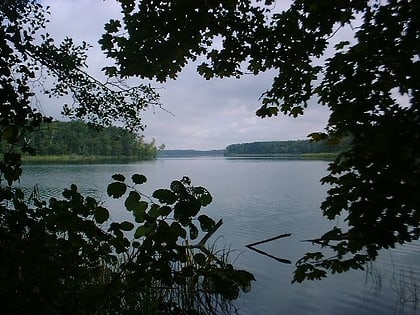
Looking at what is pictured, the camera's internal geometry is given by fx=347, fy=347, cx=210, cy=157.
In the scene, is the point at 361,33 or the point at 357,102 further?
the point at 361,33

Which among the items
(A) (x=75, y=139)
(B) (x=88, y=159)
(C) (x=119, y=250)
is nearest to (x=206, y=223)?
(C) (x=119, y=250)

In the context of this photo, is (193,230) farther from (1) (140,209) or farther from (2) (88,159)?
(2) (88,159)

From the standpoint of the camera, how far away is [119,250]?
1942 mm

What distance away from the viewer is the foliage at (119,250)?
5.11 ft

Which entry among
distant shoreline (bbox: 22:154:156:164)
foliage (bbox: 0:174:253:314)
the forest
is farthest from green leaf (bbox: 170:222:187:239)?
distant shoreline (bbox: 22:154:156:164)

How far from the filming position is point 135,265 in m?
1.75

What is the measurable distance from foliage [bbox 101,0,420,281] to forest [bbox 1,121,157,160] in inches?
35.6

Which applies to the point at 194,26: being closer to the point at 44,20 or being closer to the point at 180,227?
the point at 180,227

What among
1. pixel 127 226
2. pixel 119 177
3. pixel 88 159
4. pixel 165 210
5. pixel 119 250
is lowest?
pixel 88 159

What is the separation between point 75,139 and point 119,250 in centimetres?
2009

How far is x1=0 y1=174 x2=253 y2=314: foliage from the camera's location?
1.56 meters

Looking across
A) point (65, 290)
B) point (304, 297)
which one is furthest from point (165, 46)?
point (304, 297)

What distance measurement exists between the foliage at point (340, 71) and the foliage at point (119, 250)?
29.9 inches

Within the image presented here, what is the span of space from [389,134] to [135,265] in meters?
1.41
